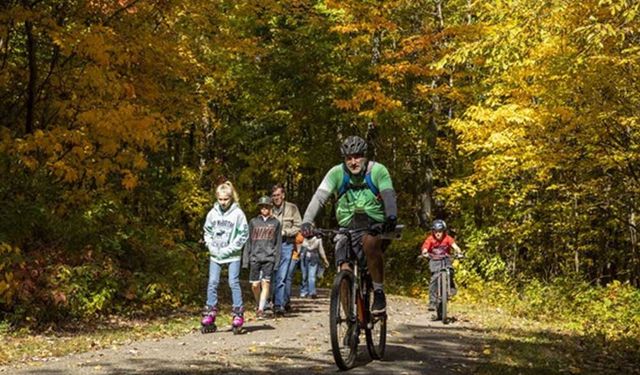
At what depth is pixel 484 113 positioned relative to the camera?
19.3 meters

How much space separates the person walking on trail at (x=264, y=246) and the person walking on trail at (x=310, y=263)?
16.4 feet

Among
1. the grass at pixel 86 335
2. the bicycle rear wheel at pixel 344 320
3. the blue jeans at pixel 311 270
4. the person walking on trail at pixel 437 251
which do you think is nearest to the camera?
the bicycle rear wheel at pixel 344 320

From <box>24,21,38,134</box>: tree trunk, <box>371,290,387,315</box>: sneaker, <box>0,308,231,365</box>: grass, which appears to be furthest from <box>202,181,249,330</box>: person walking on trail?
<box>24,21,38,134</box>: tree trunk

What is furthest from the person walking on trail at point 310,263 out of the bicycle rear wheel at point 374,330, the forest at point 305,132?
the bicycle rear wheel at point 374,330

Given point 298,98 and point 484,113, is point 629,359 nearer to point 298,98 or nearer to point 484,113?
point 484,113

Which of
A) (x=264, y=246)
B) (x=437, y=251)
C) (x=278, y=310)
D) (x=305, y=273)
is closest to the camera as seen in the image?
(x=264, y=246)

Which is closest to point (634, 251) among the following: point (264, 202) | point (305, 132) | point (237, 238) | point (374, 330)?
point (305, 132)

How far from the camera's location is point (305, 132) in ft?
93.5

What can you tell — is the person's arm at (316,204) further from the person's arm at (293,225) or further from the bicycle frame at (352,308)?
the person's arm at (293,225)

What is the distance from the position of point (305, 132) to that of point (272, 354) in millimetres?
20490

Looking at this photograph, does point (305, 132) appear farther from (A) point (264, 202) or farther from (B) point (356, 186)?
(B) point (356, 186)

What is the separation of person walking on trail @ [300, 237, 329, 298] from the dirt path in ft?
16.0

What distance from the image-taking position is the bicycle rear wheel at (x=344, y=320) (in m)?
6.87

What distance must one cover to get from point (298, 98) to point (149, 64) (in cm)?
1225
